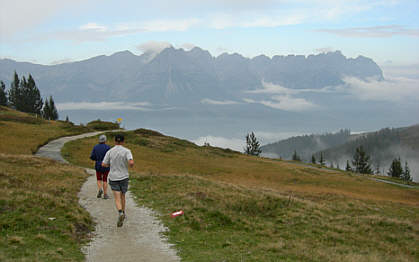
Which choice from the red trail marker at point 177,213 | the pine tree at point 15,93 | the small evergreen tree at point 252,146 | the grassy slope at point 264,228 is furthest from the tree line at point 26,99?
the red trail marker at point 177,213

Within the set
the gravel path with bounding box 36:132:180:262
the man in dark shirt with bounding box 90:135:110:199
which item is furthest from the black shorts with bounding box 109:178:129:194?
the man in dark shirt with bounding box 90:135:110:199

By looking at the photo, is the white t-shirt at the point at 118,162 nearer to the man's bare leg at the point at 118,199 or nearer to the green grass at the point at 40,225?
the man's bare leg at the point at 118,199

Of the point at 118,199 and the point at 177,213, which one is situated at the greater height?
the point at 118,199

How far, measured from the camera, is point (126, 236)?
12570 mm

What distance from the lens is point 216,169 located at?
55531mm

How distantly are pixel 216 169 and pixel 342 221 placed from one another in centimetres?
3617

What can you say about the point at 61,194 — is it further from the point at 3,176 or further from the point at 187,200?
the point at 187,200

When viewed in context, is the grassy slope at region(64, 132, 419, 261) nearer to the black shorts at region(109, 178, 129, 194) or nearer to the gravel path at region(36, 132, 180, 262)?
the gravel path at region(36, 132, 180, 262)

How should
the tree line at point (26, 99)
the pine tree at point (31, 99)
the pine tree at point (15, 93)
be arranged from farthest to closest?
the pine tree at point (31, 99) < the pine tree at point (15, 93) < the tree line at point (26, 99)

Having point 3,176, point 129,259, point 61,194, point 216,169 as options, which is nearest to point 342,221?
point 129,259

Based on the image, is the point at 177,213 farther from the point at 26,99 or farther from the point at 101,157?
the point at 26,99

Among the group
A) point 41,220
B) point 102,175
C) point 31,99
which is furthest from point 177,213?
point 31,99

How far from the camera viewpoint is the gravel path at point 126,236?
10.7 metres

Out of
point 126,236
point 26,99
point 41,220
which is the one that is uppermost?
point 26,99
